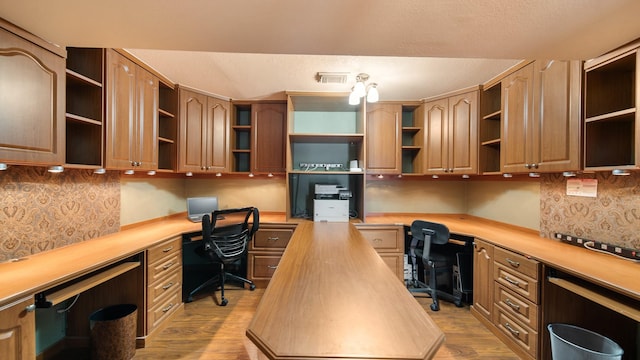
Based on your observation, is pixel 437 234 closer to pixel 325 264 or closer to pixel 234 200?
pixel 325 264

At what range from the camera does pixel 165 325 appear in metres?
2.21

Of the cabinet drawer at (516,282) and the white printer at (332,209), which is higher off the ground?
the white printer at (332,209)

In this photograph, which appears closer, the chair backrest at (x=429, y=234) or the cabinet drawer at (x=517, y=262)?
the cabinet drawer at (x=517, y=262)

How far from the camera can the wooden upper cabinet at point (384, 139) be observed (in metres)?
3.11

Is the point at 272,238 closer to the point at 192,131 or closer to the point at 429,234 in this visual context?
the point at 192,131

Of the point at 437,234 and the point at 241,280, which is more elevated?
the point at 437,234

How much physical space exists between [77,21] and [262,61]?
118 centimetres

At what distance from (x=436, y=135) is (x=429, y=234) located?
1271 millimetres

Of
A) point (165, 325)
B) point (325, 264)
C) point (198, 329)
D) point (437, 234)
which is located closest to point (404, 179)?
point (437, 234)

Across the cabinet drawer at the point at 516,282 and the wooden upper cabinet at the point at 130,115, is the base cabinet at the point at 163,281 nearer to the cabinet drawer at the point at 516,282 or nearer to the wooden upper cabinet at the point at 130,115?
the wooden upper cabinet at the point at 130,115

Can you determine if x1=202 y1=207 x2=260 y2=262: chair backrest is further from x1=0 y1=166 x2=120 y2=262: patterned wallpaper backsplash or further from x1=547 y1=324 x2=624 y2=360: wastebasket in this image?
x1=547 y1=324 x2=624 y2=360: wastebasket

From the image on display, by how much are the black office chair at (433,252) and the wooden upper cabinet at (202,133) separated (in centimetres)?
242

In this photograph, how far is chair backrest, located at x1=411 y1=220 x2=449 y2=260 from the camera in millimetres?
2396

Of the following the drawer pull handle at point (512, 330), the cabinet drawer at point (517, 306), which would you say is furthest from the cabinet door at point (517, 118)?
the drawer pull handle at point (512, 330)
